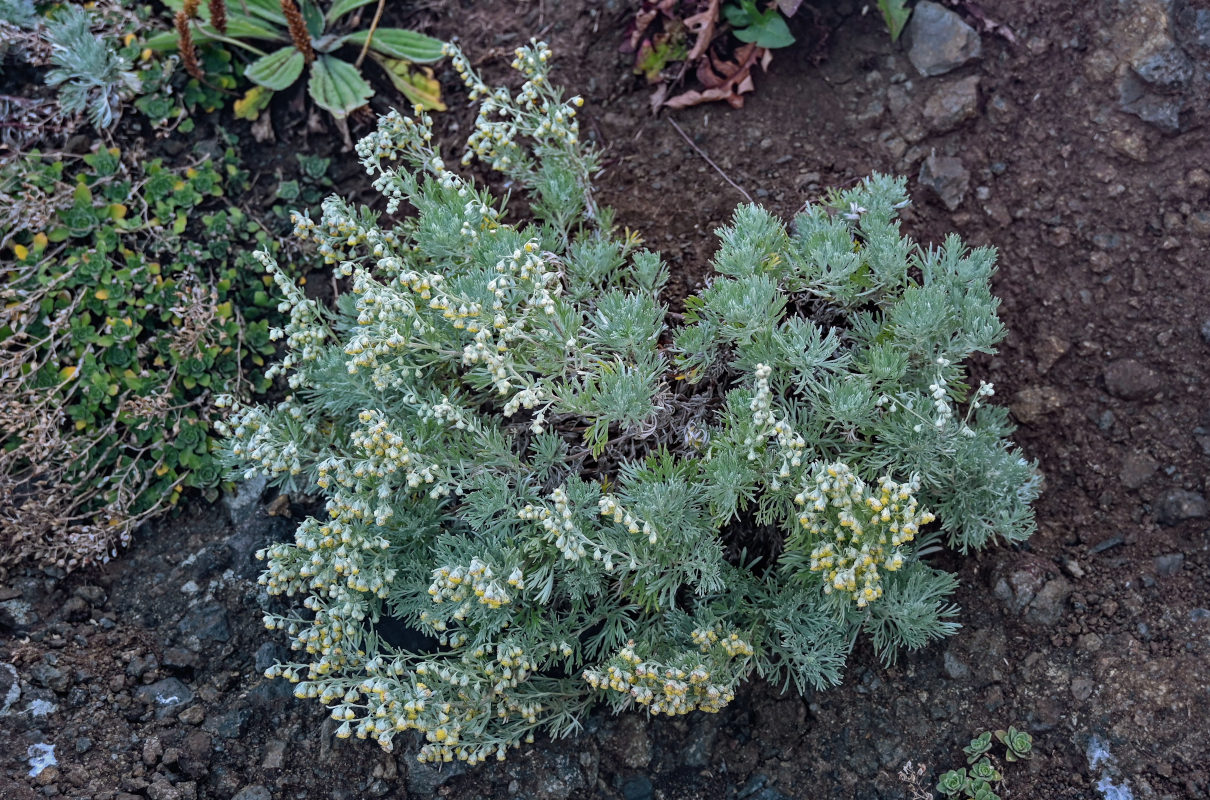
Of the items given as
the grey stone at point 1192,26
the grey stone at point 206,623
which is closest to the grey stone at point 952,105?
the grey stone at point 1192,26

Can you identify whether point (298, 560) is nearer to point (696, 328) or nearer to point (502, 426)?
point (502, 426)

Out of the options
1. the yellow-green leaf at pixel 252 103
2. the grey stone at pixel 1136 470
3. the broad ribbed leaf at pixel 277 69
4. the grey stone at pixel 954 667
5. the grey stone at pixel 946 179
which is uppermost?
the broad ribbed leaf at pixel 277 69

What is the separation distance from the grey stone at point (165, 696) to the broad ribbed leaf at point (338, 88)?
2561 millimetres

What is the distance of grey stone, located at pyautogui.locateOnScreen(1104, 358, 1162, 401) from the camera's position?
3.75 metres

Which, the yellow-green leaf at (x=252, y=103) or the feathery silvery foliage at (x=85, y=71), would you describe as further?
the yellow-green leaf at (x=252, y=103)

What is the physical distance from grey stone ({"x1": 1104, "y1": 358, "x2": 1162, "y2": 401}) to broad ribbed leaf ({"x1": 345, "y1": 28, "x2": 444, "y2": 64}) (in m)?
3.29

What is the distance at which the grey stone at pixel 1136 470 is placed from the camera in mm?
3660

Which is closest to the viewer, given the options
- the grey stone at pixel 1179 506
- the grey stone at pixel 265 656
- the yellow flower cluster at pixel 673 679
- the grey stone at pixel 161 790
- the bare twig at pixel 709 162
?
the yellow flower cluster at pixel 673 679

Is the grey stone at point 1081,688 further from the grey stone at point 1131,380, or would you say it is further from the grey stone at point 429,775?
the grey stone at point 429,775

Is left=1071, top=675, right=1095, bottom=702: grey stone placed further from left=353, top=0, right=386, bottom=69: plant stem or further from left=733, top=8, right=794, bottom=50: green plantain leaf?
left=353, top=0, right=386, bottom=69: plant stem

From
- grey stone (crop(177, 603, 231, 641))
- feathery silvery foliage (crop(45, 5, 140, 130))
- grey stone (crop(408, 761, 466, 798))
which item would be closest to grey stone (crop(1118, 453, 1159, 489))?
grey stone (crop(408, 761, 466, 798))

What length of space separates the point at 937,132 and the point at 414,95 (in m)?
2.41

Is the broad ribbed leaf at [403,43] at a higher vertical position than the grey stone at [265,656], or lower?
higher

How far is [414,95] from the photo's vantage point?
465 cm
